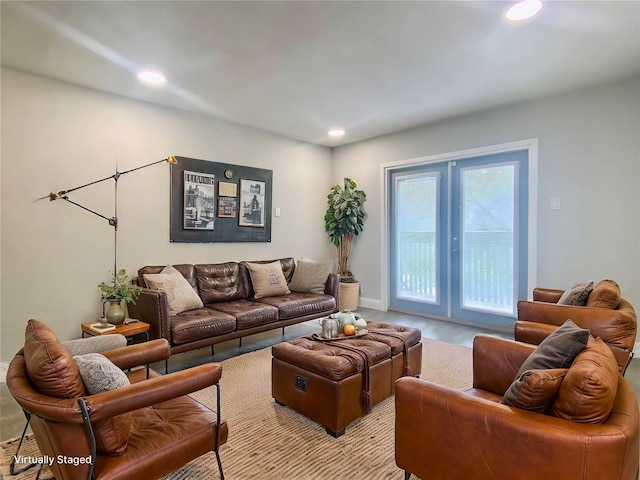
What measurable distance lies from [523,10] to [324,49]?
135 cm

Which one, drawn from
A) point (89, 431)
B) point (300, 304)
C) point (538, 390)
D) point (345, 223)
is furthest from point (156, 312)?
point (345, 223)

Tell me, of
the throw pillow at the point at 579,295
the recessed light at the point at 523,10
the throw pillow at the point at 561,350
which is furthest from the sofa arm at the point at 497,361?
the recessed light at the point at 523,10

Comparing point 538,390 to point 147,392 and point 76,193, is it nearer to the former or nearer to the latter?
point 147,392

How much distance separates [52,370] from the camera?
1.25m

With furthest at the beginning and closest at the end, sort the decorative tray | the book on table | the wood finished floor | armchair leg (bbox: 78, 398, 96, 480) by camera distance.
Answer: the book on table → the decorative tray → the wood finished floor → armchair leg (bbox: 78, 398, 96, 480)

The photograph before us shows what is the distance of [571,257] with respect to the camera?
146 inches

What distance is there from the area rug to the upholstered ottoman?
0.28 ft

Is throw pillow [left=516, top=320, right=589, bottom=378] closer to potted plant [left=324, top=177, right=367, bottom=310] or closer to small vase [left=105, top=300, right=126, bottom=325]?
small vase [left=105, top=300, right=126, bottom=325]

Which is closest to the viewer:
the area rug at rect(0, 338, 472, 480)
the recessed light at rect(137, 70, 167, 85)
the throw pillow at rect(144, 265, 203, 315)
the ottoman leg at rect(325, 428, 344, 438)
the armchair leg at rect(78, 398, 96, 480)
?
the armchair leg at rect(78, 398, 96, 480)

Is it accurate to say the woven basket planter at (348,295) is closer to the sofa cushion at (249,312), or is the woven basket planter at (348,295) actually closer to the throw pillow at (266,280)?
the throw pillow at (266,280)

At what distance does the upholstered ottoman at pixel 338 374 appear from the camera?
2090 millimetres

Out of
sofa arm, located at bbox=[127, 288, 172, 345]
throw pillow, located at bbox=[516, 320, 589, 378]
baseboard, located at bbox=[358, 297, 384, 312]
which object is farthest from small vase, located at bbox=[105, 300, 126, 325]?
baseboard, located at bbox=[358, 297, 384, 312]

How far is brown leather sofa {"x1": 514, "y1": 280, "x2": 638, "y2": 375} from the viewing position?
86.4 inches

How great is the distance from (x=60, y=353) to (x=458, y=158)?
4486 mm
